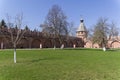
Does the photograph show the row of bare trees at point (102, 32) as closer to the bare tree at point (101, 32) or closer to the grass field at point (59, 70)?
the bare tree at point (101, 32)

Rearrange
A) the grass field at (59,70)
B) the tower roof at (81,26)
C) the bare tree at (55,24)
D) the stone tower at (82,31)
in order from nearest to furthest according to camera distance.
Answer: the grass field at (59,70)
the bare tree at (55,24)
the stone tower at (82,31)
the tower roof at (81,26)

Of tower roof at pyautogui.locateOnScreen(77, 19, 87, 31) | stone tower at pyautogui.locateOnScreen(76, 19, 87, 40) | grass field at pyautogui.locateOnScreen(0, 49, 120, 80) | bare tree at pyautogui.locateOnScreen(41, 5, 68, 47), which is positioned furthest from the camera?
tower roof at pyautogui.locateOnScreen(77, 19, 87, 31)

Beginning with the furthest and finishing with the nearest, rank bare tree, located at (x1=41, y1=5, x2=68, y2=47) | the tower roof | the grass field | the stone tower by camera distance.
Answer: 1. the tower roof
2. the stone tower
3. bare tree, located at (x1=41, y1=5, x2=68, y2=47)
4. the grass field

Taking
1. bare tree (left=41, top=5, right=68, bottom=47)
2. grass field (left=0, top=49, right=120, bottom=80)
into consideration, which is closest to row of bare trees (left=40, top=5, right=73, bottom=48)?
bare tree (left=41, top=5, right=68, bottom=47)

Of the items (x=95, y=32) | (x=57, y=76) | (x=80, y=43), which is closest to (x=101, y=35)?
(x=95, y=32)

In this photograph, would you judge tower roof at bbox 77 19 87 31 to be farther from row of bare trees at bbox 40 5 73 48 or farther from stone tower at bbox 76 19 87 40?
row of bare trees at bbox 40 5 73 48

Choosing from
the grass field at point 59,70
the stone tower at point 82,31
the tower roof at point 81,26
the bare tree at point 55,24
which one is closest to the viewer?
the grass field at point 59,70

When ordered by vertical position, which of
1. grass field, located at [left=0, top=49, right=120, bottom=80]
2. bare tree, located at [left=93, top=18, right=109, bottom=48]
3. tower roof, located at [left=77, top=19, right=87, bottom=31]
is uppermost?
tower roof, located at [left=77, top=19, right=87, bottom=31]

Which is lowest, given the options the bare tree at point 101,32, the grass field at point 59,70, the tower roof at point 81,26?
the grass field at point 59,70

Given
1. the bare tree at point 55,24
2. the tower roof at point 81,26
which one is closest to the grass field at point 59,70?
the bare tree at point 55,24

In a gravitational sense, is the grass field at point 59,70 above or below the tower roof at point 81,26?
below

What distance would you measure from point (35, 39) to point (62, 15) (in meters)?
18.0

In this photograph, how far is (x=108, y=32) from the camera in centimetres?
5012

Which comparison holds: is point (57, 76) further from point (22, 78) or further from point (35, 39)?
point (35, 39)
